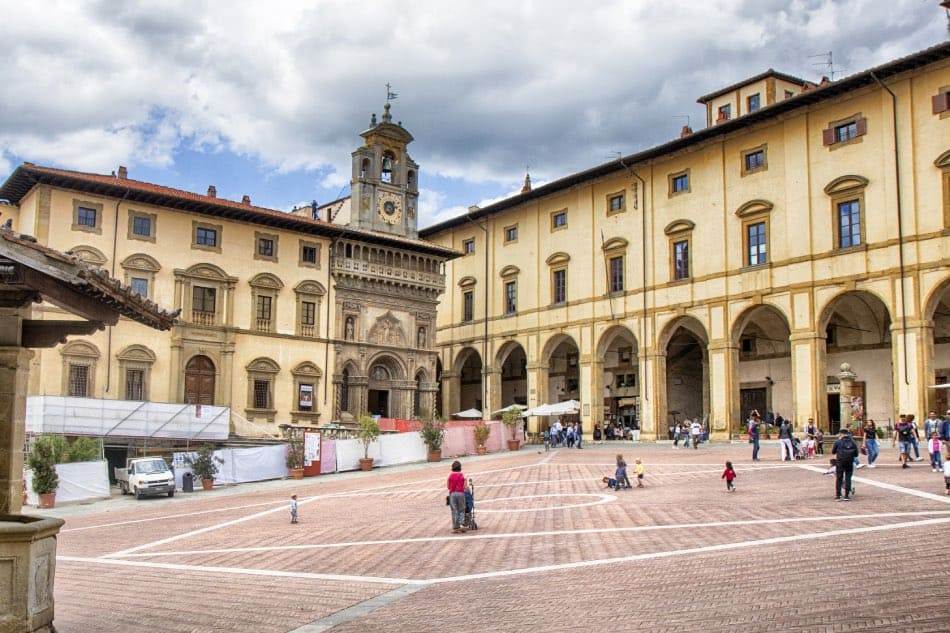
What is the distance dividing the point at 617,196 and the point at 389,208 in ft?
46.2

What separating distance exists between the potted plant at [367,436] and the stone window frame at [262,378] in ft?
33.0

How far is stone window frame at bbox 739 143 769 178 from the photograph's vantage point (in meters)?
46.2

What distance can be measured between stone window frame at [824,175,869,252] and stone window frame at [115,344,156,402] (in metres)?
32.6

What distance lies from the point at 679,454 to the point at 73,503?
2298cm

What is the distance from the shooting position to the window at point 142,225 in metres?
45.5

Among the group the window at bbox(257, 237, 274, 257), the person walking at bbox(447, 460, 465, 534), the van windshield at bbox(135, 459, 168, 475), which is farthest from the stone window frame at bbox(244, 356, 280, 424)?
the person walking at bbox(447, 460, 465, 534)

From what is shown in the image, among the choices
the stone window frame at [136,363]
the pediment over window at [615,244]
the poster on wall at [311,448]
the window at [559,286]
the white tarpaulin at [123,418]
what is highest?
the pediment over window at [615,244]

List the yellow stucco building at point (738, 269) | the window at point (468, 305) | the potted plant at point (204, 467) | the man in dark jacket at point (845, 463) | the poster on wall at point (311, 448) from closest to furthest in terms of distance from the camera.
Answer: the man in dark jacket at point (845, 463) < the potted plant at point (204, 467) < the poster on wall at point (311, 448) < the yellow stucco building at point (738, 269) < the window at point (468, 305)

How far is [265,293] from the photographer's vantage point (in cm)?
4978

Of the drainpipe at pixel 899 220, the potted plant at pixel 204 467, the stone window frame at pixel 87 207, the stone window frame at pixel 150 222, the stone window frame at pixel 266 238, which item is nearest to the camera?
the potted plant at pixel 204 467

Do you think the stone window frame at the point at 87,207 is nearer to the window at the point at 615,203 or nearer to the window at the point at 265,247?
the window at the point at 265,247

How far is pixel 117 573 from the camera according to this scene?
49.8ft

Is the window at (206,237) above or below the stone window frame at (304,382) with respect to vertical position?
above

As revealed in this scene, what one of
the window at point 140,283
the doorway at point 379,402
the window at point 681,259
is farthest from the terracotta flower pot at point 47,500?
the window at point 681,259
